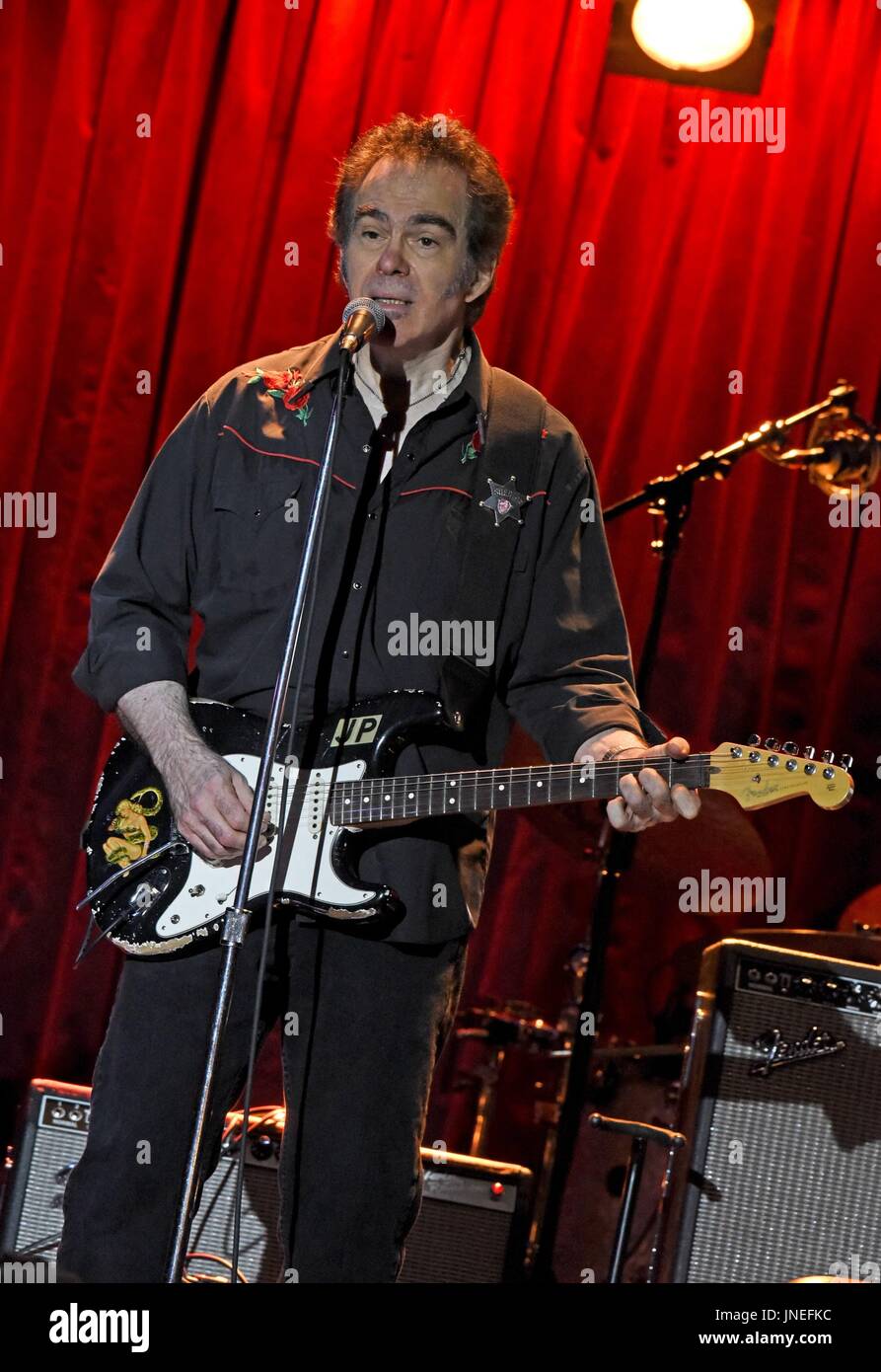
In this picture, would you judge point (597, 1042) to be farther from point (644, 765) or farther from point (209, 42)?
point (209, 42)

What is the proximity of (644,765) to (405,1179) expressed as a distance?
0.69m

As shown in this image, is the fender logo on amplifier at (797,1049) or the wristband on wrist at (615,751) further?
the fender logo on amplifier at (797,1049)

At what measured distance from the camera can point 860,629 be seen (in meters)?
4.32

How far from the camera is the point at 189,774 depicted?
2.17 metres

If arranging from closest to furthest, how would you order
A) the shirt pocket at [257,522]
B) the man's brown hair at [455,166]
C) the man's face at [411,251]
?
1. the shirt pocket at [257,522]
2. the man's face at [411,251]
3. the man's brown hair at [455,166]

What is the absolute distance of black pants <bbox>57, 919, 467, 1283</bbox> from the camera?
6.71ft

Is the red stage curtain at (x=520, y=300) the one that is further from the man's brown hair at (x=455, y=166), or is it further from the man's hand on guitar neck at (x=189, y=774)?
the man's hand on guitar neck at (x=189, y=774)

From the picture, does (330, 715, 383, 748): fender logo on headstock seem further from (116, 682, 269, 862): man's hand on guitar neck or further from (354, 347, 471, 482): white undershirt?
(354, 347, 471, 482): white undershirt

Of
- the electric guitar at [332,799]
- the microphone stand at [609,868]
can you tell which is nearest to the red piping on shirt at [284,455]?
the electric guitar at [332,799]

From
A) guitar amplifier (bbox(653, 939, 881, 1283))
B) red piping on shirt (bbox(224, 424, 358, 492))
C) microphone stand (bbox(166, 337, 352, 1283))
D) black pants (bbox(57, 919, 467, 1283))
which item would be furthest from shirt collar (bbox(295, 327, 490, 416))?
guitar amplifier (bbox(653, 939, 881, 1283))

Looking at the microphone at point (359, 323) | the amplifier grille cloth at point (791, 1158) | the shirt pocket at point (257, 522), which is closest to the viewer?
the microphone at point (359, 323)

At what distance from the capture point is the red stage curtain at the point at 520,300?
13.8ft

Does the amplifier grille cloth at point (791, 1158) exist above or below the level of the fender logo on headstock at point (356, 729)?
below

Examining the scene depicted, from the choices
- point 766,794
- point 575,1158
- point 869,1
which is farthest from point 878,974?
point 869,1
